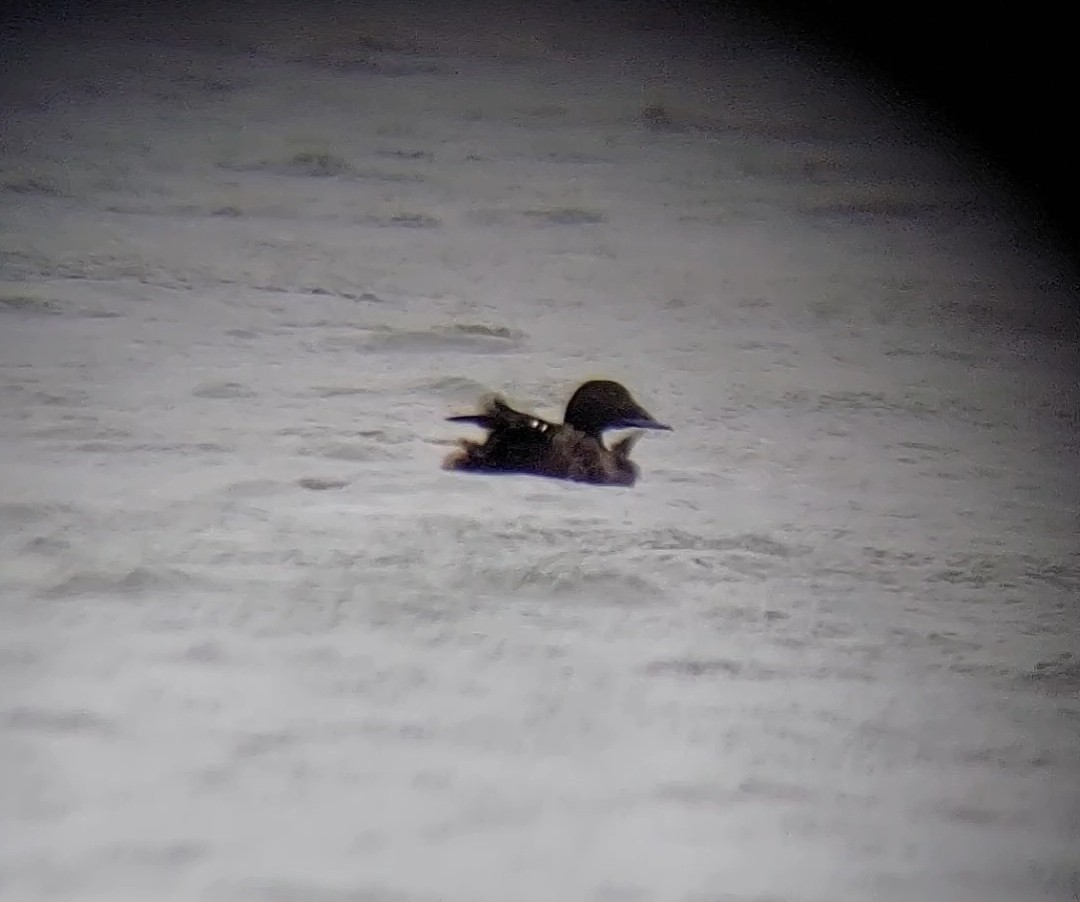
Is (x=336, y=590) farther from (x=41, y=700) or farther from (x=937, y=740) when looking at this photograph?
(x=937, y=740)

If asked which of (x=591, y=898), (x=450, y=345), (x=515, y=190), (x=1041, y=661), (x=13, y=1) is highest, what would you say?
(x=13, y=1)

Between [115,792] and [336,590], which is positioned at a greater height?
[336,590]

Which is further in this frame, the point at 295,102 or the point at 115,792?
the point at 295,102

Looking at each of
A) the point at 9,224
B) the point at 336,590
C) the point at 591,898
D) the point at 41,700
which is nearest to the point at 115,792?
the point at 41,700

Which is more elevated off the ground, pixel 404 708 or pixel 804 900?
→ pixel 404 708

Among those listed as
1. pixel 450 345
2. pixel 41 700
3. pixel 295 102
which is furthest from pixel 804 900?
pixel 295 102

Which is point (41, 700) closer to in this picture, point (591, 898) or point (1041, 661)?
point (591, 898)
